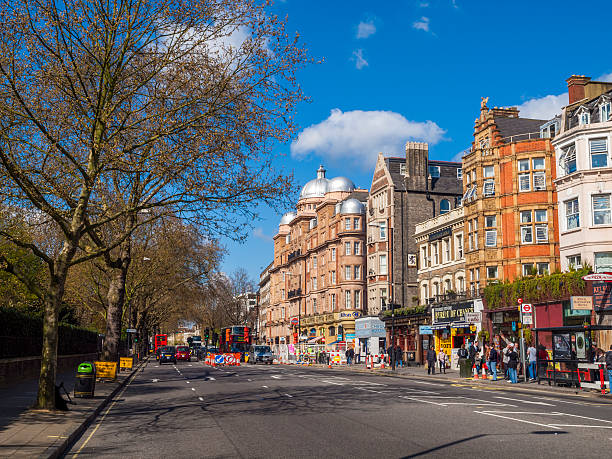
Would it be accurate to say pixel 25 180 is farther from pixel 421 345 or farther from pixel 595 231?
pixel 421 345

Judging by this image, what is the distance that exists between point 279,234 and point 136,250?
72189mm

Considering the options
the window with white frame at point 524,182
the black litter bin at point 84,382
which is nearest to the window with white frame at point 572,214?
the window with white frame at point 524,182

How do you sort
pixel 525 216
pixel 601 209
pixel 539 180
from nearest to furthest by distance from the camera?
pixel 601 209, pixel 539 180, pixel 525 216

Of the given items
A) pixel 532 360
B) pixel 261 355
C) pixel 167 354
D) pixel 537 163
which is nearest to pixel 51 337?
pixel 532 360

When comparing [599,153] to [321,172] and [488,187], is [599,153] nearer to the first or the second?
[488,187]

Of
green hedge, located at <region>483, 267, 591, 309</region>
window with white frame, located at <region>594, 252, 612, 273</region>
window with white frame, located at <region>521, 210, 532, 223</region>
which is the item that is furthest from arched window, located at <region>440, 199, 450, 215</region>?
window with white frame, located at <region>594, 252, 612, 273</region>

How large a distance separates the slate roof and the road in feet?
96.2

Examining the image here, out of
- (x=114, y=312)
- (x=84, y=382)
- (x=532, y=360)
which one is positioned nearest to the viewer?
(x=84, y=382)

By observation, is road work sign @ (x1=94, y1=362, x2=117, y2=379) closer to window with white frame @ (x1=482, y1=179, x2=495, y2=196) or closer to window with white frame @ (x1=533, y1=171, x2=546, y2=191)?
window with white frame @ (x1=482, y1=179, x2=495, y2=196)

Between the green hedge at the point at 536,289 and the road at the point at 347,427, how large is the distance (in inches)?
548

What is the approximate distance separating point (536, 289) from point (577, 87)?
45.2 feet

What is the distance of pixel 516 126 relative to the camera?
163ft

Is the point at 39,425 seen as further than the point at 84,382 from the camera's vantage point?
No

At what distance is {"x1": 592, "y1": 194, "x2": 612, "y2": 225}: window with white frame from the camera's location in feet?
120
